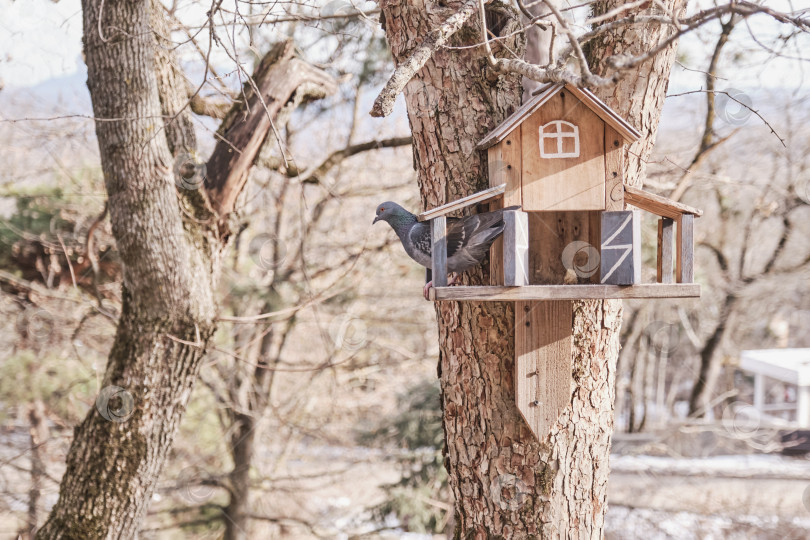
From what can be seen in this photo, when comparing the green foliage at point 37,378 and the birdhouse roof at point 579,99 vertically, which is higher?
the birdhouse roof at point 579,99

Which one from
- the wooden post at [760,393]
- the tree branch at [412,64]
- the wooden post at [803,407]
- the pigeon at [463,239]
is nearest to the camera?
the tree branch at [412,64]

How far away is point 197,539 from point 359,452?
1945mm

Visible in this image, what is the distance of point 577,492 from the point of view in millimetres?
2012

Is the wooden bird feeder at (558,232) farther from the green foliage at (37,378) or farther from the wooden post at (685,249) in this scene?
the green foliage at (37,378)

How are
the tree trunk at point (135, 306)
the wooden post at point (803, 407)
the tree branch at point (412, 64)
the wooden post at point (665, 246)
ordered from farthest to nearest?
1. the wooden post at point (803, 407)
2. the tree trunk at point (135, 306)
3. the wooden post at point (665, 246)
4. the tree branch at point (412, 64)

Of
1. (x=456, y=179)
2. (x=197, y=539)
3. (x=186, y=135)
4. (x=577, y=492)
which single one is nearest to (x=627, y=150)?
(x=456, y=179)

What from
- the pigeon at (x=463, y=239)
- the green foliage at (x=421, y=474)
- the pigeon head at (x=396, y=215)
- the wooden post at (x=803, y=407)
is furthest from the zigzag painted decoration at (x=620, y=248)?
the wooden post at (x=803, y=407)

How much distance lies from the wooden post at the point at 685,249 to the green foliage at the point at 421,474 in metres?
4.11

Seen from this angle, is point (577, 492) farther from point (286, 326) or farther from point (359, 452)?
point (359, 452)

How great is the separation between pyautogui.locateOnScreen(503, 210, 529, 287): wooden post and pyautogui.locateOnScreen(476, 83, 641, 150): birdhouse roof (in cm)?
25

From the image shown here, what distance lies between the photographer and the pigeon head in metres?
1.97

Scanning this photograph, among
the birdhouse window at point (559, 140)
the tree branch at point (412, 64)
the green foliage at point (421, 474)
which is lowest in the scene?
the green foliage at point (421, 474)

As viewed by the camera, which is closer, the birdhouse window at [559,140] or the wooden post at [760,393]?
the birdhouse window at [559,140]

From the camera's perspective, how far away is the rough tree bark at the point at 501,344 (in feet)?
6.47
